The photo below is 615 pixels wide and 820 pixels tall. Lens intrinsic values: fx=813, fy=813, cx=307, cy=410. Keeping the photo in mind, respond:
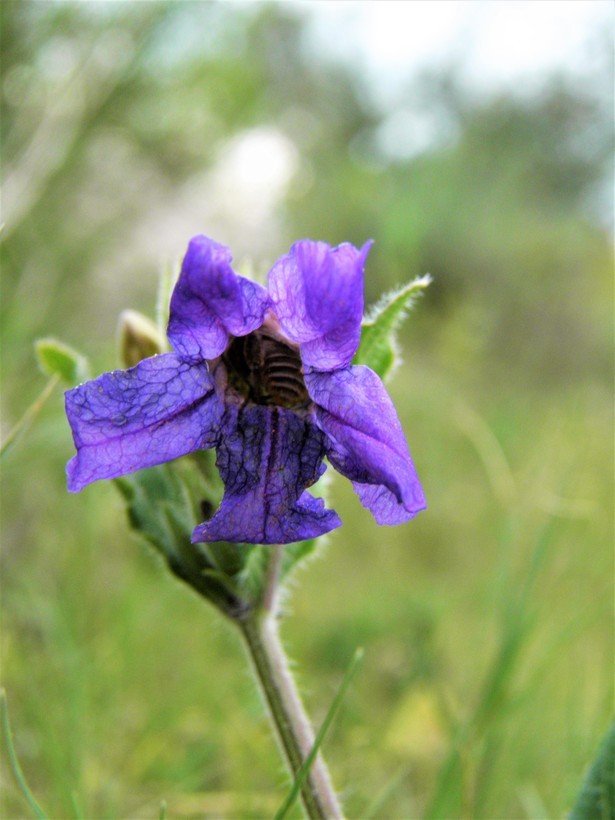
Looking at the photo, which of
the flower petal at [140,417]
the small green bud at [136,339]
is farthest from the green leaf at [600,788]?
the small green bud at [136,339]

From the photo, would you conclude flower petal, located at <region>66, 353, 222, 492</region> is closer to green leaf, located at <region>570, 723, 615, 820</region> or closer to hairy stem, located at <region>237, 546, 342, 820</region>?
hairy stem, located at <region>237, 546, 342, 820</region>

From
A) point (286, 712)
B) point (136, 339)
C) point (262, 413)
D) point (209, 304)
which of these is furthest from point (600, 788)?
point (136, 339)

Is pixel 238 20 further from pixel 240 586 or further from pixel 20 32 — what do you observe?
pixel 240 586

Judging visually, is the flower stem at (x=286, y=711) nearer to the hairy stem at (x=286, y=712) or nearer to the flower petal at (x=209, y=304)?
the hairy stem at (x=286, y=712)

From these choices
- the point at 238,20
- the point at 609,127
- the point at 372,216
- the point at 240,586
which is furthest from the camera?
the point at 609,127

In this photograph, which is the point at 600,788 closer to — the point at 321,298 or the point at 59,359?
the point at 321,298

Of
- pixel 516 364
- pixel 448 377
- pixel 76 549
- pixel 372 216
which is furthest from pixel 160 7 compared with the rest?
pixel 372 216

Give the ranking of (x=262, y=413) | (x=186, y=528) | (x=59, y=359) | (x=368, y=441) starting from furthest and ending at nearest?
(x=59, y=359)
(x=186, y=528)
(x=262, y=413)
(x=368, y=441)
